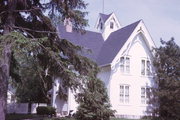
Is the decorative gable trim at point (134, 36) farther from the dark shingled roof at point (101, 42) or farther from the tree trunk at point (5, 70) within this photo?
the tree trunk at point (5, 70)

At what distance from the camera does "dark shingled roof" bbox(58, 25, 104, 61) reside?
114ft

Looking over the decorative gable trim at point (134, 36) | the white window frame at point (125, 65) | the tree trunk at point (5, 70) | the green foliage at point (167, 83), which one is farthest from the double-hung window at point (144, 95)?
the tree trunk at point (5, 70)

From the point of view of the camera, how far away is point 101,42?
37.1 metres

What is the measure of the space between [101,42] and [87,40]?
1933mm

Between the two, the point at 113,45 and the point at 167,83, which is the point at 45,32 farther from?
the point at 113,45

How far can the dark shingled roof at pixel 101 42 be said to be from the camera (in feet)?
105

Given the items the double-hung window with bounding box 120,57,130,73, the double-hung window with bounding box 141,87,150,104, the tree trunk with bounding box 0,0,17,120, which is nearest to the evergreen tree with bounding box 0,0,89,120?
the tree trunk with bounding box 0,0,17,120

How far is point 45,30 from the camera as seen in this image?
1855 cm

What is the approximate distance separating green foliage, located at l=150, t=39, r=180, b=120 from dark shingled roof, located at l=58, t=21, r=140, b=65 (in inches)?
159

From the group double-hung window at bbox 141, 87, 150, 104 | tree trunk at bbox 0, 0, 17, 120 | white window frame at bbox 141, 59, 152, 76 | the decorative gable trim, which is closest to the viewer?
tree trunk at bbox 0, 0, 17, 120

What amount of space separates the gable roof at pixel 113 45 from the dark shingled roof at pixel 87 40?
790 millimetres

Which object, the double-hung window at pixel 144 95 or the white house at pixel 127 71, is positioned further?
the double-hung window at pixel 144 95

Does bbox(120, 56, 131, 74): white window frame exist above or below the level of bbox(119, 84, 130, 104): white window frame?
above

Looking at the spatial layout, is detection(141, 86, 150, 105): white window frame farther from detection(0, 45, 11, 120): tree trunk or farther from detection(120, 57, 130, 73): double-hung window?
detection(0, 45, 11, 120): tree trunk
